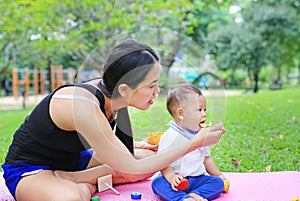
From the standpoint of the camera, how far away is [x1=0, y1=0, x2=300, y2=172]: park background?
192 centimetres

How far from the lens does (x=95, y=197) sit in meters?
2.02

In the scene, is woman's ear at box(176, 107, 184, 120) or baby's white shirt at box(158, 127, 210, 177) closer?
woman's ear at box(176, 107, 184, 120)

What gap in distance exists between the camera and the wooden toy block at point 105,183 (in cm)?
216

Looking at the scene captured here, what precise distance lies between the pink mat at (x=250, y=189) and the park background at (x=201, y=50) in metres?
0.36

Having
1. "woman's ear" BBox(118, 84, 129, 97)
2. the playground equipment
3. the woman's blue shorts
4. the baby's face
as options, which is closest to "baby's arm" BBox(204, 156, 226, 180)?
the baby's face

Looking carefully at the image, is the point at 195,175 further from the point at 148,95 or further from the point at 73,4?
the point at 73,4

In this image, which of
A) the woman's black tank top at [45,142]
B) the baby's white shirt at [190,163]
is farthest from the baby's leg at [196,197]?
the woman's black tank top at [45,142]

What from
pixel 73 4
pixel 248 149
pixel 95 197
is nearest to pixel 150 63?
pixel 95 197

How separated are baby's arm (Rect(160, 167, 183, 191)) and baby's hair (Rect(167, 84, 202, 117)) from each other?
308 millimetres

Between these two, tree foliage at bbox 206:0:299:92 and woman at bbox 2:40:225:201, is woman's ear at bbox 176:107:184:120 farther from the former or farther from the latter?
tree foliage at bbox 206:0:299:92

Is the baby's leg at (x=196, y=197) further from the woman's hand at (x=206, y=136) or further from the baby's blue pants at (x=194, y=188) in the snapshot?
the woman's hand at (x=206, y=136)

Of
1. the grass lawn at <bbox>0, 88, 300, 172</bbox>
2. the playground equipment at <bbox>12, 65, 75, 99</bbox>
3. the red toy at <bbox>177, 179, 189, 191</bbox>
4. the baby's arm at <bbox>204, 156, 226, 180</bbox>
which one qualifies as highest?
the red toy at <bbox>177, 179, 189, 191</bbox>

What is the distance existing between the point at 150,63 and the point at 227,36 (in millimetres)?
11683

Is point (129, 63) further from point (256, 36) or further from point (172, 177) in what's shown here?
point (256, 36)
